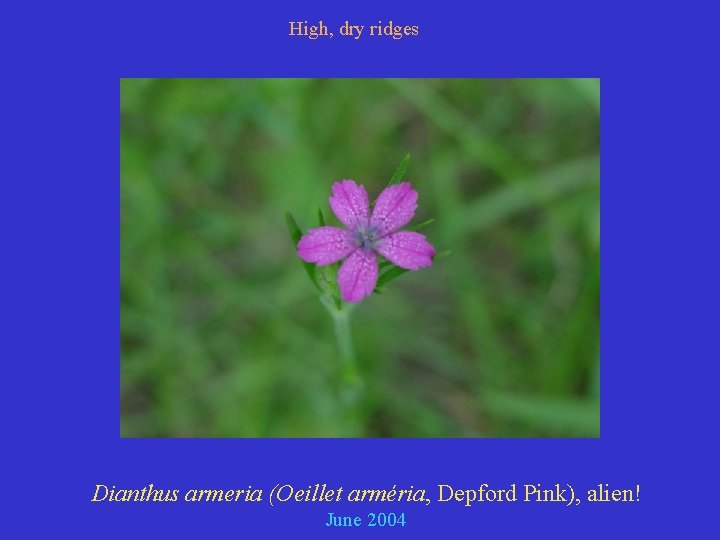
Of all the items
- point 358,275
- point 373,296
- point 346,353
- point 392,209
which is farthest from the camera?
point 373,296

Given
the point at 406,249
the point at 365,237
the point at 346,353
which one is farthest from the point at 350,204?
the point at 346,353

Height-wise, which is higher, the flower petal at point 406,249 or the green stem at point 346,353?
the green stem at point 346,353

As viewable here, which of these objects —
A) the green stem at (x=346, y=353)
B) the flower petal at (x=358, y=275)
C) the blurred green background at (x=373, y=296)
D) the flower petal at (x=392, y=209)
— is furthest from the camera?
the blurred green background at (x=373, y=296)

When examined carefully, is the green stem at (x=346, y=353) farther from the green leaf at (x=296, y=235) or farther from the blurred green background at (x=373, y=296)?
the blurred green background at (x=373, y=296)

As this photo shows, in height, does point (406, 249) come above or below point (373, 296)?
below

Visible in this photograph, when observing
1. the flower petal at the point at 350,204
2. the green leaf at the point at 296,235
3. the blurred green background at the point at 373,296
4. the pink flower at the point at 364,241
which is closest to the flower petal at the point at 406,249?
the pink flower at the point at 364,241

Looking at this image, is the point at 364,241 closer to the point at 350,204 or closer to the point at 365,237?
the point at 365,237
